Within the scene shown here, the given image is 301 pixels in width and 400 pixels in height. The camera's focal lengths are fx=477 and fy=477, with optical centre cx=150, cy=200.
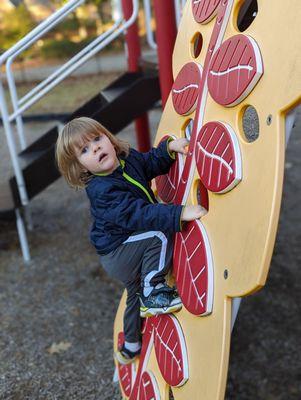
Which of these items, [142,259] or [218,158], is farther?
[142,259]

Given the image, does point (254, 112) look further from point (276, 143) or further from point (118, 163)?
point (118, 163)

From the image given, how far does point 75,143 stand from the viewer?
1676 millimetres

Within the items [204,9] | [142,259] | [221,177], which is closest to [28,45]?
[204,9]

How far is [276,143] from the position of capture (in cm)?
123

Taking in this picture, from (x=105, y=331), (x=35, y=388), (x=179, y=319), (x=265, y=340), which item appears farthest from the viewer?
(x=105, y=331)

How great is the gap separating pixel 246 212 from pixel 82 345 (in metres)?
1.93

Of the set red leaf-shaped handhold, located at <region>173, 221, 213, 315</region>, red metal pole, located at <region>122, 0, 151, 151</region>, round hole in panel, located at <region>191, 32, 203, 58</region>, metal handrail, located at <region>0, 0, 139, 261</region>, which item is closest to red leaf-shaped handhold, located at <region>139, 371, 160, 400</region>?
red leaf-shaped handhold, located at <region>173, 221, 213, 315</region>

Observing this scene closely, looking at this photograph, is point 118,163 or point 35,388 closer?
point 118,163

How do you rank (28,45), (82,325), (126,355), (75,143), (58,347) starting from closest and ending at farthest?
(75,143) < (126,355) < (58,347) < (82,325) < (28,45)

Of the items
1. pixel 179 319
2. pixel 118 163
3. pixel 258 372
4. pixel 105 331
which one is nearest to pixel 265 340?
pixel 258 372

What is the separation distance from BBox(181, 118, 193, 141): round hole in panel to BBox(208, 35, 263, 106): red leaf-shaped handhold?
26 centimetres

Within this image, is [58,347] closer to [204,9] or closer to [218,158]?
[218,158]

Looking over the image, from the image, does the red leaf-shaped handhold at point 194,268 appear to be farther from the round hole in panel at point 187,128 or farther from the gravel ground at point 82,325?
the gravel ground at point 82,325

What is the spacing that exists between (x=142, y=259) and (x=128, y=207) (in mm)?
290
